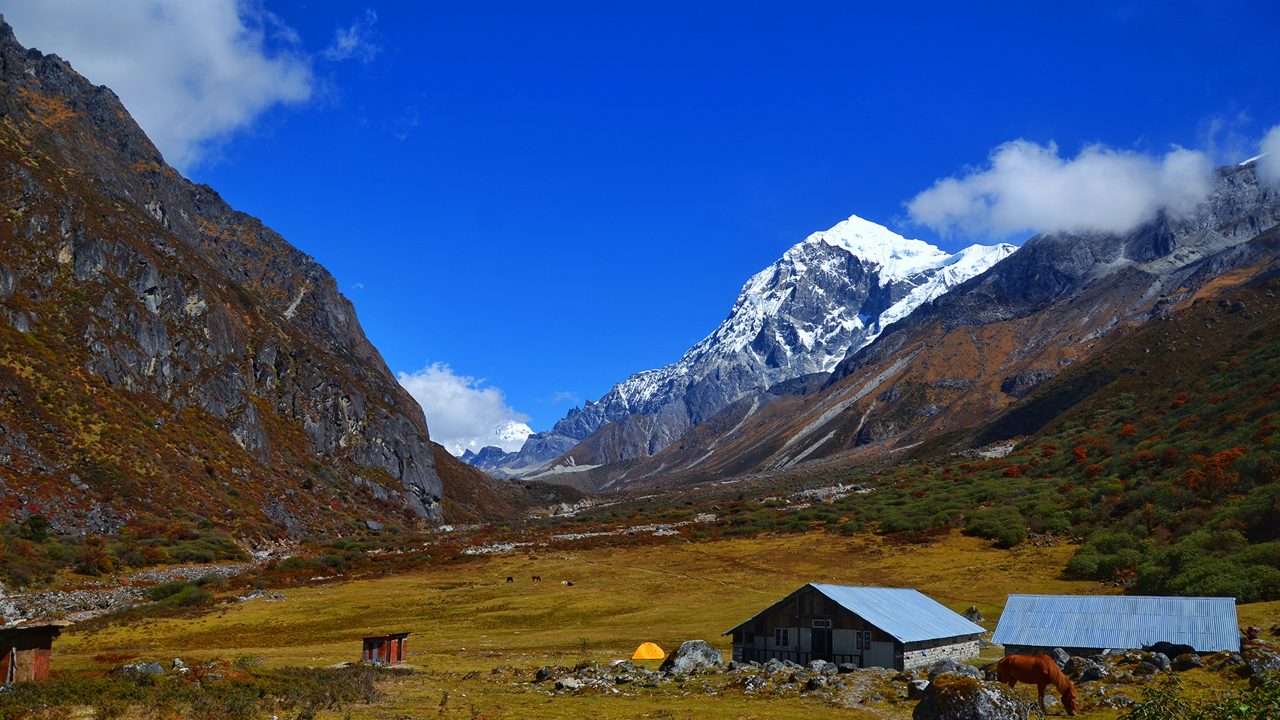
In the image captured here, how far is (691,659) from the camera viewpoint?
4641 centimetres

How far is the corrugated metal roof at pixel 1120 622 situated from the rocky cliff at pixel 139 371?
274 feet

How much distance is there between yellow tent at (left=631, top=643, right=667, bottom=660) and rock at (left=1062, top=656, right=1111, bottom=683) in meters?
22.9

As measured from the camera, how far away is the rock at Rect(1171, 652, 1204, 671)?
3500 centimetres

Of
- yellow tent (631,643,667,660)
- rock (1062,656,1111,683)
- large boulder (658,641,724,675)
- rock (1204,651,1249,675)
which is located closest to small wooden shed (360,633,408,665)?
yellow tent (631,643,667,660)

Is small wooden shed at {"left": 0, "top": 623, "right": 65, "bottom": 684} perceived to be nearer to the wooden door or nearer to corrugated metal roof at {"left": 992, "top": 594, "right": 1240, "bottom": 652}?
the wooden door

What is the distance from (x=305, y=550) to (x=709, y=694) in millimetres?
83592

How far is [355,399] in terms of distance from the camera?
166250mm

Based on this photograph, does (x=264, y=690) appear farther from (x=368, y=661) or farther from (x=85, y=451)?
(x=85, y=451)

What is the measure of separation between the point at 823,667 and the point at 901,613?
9.50m

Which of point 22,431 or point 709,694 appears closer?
point 709,694

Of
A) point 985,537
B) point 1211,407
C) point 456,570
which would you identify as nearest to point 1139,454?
point 1211,407

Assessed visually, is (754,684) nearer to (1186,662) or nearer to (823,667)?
(823,667)

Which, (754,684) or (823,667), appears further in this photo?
(823,667)

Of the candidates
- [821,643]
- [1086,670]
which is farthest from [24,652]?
[1086,670]
